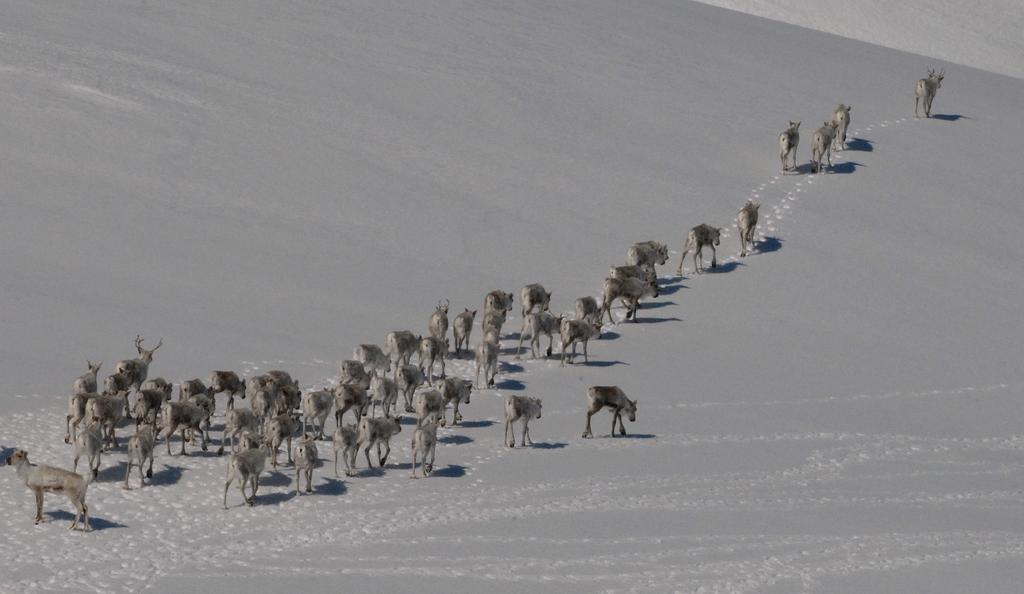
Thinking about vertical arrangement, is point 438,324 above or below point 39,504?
above

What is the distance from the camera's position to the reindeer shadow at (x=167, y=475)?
24.1 metres

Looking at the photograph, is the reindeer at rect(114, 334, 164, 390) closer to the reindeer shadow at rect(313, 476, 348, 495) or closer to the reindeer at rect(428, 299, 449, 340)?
the reindeer shadow at rect(313, 476, 348, 495)

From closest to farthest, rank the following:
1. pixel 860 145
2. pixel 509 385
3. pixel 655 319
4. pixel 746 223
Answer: pixel 509 385 → pixel 655 319 → pixel 746 223 → pixel 860 145

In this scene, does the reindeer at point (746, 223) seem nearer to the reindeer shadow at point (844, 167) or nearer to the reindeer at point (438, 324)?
the reindeer shadow at point (844, 167)

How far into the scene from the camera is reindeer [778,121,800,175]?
43594mm

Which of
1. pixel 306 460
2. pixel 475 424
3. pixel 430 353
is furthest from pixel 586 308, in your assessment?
pixel 306 460

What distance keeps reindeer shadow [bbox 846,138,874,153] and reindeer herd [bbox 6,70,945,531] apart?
Answer: 57.5 ft

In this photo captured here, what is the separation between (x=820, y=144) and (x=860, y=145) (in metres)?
4.17

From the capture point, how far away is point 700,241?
37.0 metres

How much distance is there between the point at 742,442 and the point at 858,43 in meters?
40.0

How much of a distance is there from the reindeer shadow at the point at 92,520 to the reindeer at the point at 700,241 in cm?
1783

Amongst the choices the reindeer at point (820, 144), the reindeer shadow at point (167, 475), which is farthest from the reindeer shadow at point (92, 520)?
the reindeer at point (820, 144)

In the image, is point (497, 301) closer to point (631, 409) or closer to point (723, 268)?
point (631, 409)

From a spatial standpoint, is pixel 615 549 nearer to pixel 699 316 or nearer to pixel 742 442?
pixel 742 442
